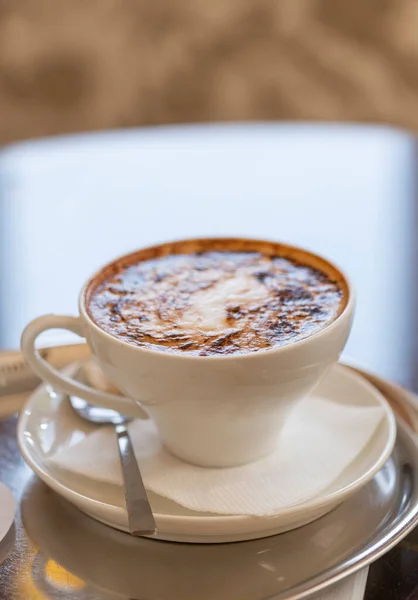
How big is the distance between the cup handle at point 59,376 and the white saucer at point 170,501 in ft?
0.12

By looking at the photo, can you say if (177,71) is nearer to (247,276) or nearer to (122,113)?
(122,113)

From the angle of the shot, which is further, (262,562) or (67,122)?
(67,122)

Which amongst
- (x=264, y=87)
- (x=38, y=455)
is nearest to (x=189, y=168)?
(x=38, y=455)

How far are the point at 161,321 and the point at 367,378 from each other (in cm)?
25

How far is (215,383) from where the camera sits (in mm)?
605

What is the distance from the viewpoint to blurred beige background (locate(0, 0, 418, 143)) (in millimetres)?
2775

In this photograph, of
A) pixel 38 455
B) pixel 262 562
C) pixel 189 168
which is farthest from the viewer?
pixel 189 168

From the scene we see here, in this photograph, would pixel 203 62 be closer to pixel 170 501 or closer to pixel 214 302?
pixel 214 302

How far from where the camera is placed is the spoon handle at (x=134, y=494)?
59 cm

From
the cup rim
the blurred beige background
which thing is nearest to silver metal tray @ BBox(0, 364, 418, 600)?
the cup rim

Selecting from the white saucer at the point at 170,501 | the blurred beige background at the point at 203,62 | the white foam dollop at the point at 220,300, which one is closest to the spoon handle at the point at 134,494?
the white saucer at the point at 170,501

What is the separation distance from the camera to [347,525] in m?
0.63

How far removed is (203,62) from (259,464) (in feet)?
7.80

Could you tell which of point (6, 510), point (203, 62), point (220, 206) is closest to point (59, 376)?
point (6, 510)
